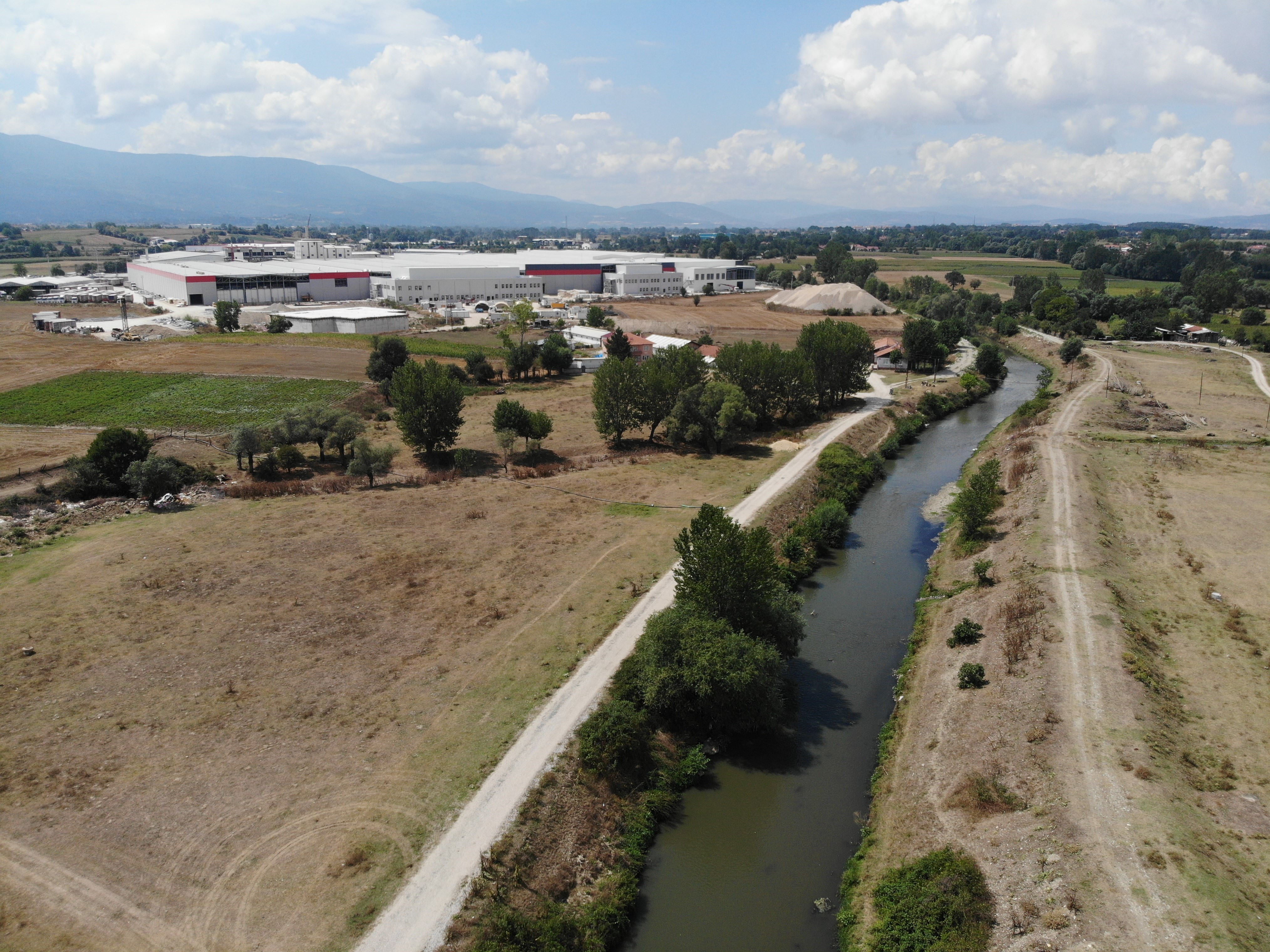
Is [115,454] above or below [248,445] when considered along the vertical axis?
above

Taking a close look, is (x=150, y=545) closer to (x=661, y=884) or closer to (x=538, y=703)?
(x=538, y=703)

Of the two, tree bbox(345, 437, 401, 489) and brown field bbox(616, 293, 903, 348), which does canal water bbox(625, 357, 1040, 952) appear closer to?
tree bbox(345, 437, 401, 489)

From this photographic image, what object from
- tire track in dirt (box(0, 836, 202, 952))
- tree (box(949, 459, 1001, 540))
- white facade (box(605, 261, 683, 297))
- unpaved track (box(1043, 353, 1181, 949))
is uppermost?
white facade (box(605, 261, 683, 297))

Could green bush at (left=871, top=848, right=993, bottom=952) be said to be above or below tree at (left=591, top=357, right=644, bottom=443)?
below

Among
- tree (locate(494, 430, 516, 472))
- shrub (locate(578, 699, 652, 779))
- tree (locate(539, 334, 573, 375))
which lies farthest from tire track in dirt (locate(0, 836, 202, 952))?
tree (locate(539, 334, 573, 375))

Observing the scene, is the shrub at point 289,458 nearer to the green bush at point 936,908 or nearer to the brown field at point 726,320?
the green bush at point 936,908

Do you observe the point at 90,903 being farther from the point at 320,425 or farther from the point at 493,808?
the point at 320,425

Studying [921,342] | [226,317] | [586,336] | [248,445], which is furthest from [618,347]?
[226,317]
